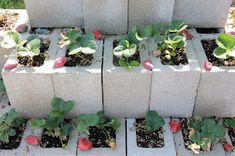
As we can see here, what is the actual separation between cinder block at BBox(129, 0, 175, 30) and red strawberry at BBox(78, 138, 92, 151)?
0.77 meters

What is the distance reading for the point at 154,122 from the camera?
2.03 meters

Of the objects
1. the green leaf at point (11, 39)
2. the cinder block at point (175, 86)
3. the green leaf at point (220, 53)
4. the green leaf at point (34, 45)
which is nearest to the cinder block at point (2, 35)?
the green leaf at point (11, 39)

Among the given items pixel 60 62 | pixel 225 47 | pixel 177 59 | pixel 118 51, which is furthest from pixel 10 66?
pixel 225 47

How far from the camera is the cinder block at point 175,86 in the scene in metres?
1.96

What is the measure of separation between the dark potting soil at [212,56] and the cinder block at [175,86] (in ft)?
0.29

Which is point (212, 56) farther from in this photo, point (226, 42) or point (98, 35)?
point (98, 35)

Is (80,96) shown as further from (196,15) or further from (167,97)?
(196,15)

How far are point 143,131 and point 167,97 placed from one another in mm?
237

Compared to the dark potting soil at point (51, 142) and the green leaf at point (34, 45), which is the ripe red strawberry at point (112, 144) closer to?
the dark potting soil at point (51, 142)

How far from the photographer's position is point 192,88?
202 cm

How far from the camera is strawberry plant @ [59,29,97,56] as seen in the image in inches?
76.5

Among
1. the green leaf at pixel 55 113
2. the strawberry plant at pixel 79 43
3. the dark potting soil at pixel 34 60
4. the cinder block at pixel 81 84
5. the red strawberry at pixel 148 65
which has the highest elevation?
the strawberry plant at pixel 79 43

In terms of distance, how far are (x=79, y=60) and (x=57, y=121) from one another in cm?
37

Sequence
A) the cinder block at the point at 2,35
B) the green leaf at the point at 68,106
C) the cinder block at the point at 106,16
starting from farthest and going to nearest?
the cinder block at the point at 2,35 < the cinder block at the point at 106,16 < the green leaf at the point at 68,106
